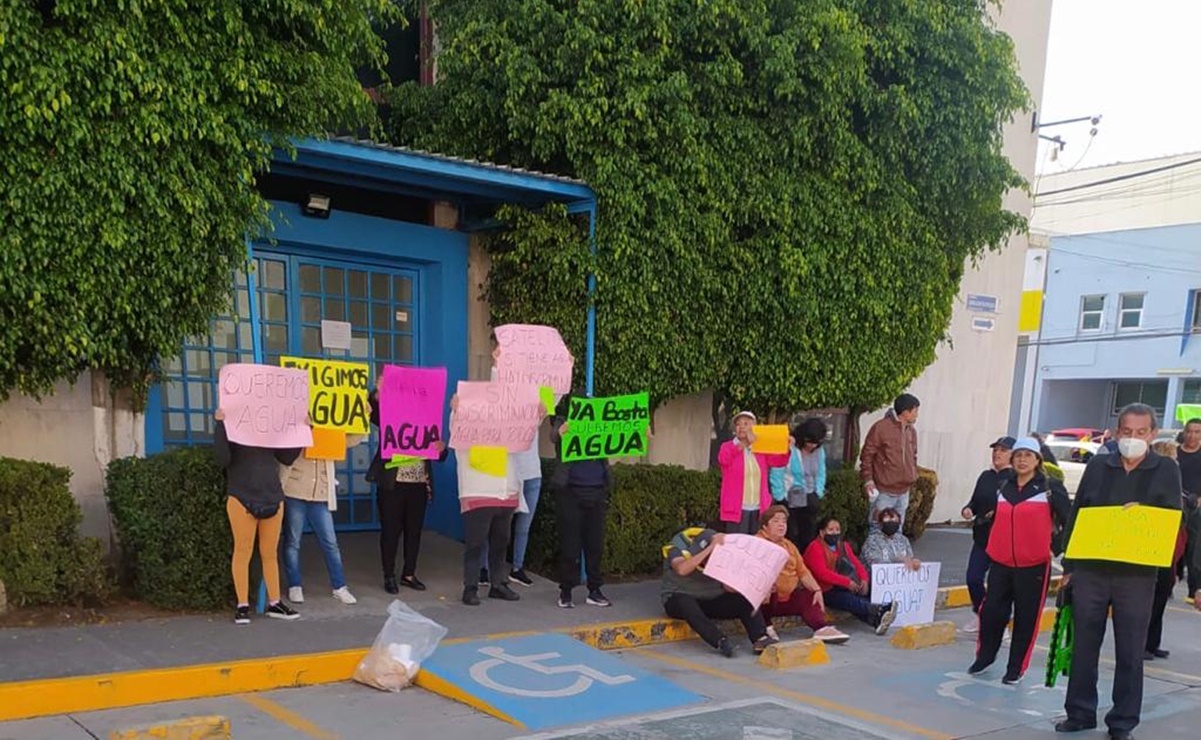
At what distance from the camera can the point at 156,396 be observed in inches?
297

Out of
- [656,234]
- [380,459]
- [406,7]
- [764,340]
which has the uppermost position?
[406,7]

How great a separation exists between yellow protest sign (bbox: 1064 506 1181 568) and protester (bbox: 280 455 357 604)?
16.5 ft

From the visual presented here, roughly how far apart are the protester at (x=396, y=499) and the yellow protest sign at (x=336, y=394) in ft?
1.16

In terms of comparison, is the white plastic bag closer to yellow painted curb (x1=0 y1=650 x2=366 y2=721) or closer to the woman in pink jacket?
yellow painted curb (x1=0 y1=650 x2=366 y2=721)

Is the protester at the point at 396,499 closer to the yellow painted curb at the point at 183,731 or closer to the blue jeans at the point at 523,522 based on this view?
the blue jeans at the point at 523,522

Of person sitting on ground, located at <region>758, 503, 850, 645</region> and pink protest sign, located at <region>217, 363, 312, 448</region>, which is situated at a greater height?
pink protest sign, located at <region>217, 363, 312, 448</region>

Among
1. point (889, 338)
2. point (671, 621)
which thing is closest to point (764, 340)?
point (889, 338)

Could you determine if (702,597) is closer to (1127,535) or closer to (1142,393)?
(1127,535)

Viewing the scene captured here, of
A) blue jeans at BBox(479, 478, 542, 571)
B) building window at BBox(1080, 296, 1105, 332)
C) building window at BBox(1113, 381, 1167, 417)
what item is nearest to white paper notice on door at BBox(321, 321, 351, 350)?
blue jeans at BBox(479, 478, 542, 571)

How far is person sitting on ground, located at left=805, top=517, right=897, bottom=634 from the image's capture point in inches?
302

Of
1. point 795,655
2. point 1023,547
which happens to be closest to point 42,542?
point 795,655

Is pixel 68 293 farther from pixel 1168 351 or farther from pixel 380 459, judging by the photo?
pixel 1168 351

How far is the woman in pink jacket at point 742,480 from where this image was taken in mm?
7969

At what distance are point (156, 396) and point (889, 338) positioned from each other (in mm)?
7501
